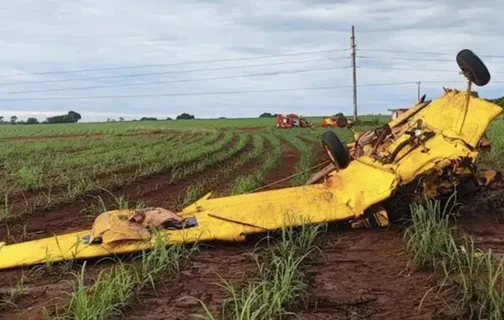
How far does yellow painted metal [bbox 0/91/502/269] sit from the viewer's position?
482 centimetres

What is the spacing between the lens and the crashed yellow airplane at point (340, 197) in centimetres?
485

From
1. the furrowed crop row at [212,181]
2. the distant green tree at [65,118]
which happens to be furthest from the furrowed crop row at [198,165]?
the distant green tree at [65,118]

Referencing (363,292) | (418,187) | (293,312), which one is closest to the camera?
(293,312)

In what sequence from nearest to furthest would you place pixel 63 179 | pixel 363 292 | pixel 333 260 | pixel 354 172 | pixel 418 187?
pixel 363 292, pixel 333 260, pixel 418 187, pixel 354 172, pixel 63 179

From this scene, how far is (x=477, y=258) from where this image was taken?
3887mm

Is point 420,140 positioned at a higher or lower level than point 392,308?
higher

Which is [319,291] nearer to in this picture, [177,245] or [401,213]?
[177,245]

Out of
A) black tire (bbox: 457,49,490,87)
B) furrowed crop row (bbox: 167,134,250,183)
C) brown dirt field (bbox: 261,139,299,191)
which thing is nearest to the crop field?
black tire (bbox: 457,49,490,87)

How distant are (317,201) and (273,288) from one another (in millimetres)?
2123

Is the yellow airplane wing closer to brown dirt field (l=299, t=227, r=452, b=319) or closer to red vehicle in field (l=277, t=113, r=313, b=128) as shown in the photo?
brown dirt field (l=299, t=227, r=452, b=319)

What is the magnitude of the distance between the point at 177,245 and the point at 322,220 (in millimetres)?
1247

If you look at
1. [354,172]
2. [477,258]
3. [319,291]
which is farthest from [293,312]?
[354,172]

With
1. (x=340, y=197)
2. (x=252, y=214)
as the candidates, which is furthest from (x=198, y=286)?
(x=340, y=197)

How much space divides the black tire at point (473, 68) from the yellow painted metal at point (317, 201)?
0.99 ft
